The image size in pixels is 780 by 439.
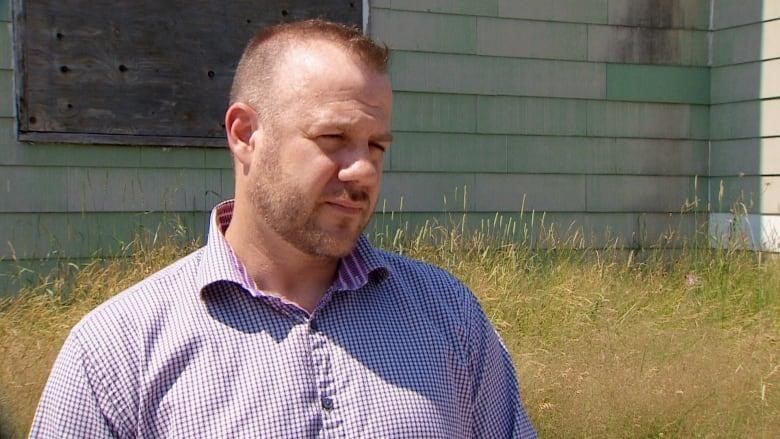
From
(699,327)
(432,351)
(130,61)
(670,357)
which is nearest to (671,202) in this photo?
(699,327)

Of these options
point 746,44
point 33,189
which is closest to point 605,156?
point 746,44

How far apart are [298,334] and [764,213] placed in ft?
18.6

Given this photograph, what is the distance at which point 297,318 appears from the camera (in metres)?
1.83

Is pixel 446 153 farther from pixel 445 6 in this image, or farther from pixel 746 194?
pixel 746 194

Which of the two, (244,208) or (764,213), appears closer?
(244,208)

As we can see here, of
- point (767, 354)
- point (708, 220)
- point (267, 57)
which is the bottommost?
point (767, 354)

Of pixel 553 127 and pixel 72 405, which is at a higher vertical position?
pixel 553 127

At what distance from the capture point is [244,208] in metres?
1.95

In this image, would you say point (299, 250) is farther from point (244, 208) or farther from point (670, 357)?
point (670, 357)

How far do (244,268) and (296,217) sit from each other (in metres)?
0.14

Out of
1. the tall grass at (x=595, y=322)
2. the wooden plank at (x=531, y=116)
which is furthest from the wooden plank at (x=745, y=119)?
the wooden plank at (x=531, y=116)

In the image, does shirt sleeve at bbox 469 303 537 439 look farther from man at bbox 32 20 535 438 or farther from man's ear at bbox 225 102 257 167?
man's ear at bbox 225 102 257 167

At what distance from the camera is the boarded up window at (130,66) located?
539 centimetres

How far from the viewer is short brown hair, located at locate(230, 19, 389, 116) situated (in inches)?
75.1
